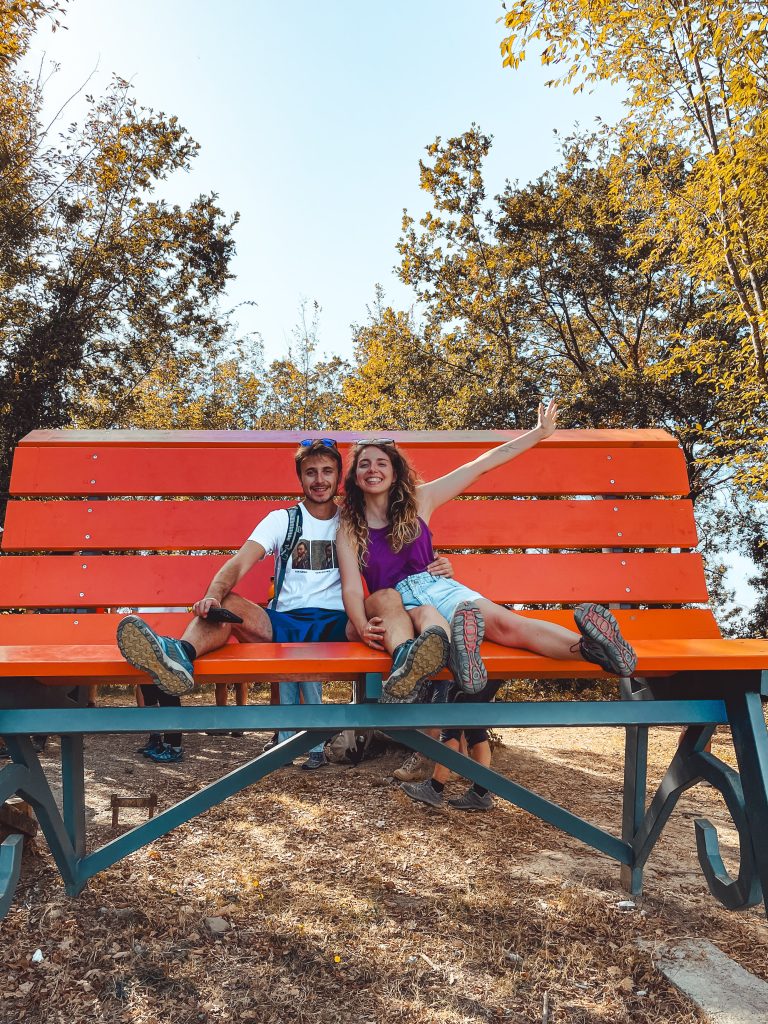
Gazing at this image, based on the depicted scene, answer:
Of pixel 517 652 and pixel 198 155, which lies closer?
pixel 517 652

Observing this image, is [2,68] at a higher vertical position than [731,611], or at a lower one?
higher

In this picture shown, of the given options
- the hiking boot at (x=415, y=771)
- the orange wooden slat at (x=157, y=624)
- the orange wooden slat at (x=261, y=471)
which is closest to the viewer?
the orange wooden slat at (x=157, y=624)

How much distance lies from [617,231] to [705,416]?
362 cm

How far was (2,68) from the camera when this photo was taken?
8.35 metres

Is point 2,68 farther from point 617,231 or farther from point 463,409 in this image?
point 617,231

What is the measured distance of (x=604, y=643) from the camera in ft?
6.08

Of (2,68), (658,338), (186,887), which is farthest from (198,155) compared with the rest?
(186,887)

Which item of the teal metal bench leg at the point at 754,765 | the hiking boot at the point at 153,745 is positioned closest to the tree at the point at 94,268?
the hiking boot at the point at 153,745

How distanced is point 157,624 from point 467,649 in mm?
1532

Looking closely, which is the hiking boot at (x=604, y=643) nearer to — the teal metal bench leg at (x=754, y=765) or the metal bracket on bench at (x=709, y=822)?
the teal metal bench leg at (x=754, y=765)

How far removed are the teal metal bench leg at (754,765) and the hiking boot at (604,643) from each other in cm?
37

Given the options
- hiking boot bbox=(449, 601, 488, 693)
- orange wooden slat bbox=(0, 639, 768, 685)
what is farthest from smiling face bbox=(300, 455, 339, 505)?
hiking boot bbox=(449, 601, 488, 693)

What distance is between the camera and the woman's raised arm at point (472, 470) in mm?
2930

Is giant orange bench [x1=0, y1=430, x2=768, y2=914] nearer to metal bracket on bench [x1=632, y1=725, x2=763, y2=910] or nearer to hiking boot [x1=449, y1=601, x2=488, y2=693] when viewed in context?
metal bracket on bench [x1=632, y1=725, x2=763, y2=910]
